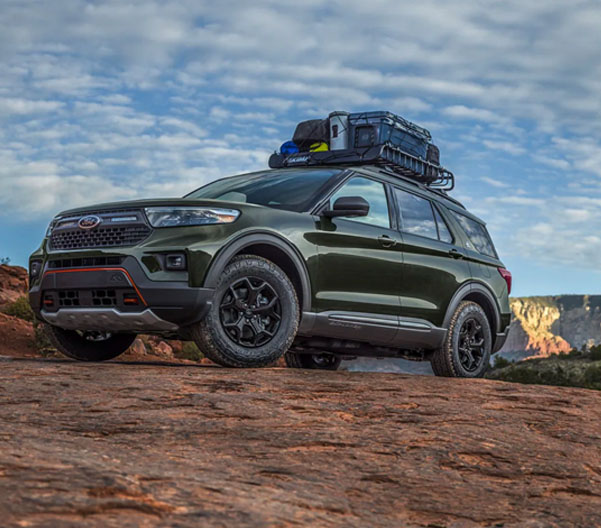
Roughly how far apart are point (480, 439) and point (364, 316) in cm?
282

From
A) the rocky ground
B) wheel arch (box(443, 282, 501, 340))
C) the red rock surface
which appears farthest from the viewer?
the red rock surface

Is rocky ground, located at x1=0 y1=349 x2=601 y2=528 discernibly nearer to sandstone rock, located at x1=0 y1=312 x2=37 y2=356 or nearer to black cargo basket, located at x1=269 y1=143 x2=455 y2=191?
black cargo basket, located at x1=269 y1=143 x2=455 y2=191

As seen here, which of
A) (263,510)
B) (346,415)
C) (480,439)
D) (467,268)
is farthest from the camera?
(467,268)

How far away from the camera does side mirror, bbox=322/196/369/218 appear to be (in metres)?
6.27

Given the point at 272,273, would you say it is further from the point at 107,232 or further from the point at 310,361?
the point at 310,361

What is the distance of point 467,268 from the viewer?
8.10m

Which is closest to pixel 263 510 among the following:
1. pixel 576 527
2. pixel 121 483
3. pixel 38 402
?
pixel 121 483

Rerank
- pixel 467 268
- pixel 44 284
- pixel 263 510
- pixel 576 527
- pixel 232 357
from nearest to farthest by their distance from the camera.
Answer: pixel 263 510 < pixel 576 527 < pixel 232 357 < pixel 44 284 < pixel 467 268

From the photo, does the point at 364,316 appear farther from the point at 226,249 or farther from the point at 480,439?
the point at 480,439

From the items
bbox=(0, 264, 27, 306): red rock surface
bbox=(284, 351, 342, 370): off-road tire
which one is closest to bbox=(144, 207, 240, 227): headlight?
bbox=(284, 351, 342, 370): off-road tire

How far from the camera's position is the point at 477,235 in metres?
8.90

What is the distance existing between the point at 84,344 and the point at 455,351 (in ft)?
11.4

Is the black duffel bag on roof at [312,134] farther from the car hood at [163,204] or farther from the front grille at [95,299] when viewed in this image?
the front grille at [95,299]

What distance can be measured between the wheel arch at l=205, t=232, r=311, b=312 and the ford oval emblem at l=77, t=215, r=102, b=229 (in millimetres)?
1016
